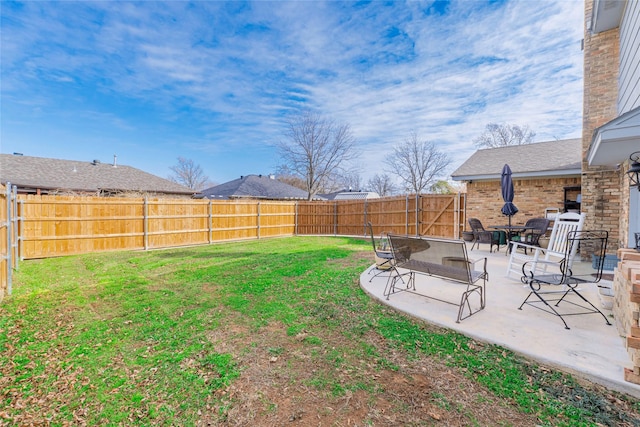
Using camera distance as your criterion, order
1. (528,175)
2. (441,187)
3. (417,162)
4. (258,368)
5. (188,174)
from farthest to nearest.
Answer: (188,174)
(417,162)
(441,187)
(528,175)
(258,368)

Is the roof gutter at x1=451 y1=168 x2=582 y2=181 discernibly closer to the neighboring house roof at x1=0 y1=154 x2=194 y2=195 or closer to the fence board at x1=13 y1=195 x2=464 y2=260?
the fence board at x1=13 y1=195 x2=464 y2=260

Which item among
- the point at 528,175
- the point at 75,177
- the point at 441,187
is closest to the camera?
the point at 528,175

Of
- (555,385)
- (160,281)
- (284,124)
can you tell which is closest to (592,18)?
(555,385)

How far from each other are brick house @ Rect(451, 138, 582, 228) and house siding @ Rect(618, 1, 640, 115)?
4.09 m

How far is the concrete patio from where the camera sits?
2.37m

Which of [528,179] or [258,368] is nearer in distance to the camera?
[258,368]

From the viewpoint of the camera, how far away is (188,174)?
1545 inches

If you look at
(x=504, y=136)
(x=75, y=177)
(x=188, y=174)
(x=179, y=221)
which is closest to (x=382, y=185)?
(x=504, y=136)

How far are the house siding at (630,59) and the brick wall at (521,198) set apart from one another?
4271 mm

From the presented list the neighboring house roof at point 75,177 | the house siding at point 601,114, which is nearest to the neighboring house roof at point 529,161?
the house siding at point 601,114

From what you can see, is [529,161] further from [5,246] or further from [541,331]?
[5,246]

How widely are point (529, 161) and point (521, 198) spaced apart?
A: 4.98 feet

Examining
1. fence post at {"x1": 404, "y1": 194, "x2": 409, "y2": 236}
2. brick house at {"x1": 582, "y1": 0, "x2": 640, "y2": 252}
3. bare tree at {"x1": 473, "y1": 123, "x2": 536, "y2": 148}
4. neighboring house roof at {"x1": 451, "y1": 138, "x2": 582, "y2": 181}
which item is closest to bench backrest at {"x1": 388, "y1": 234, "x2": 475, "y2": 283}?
brick house at {"x1": 582, "y1": 0, "x2": 640, "y2": 252}

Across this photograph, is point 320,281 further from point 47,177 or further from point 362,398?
point 47,177
